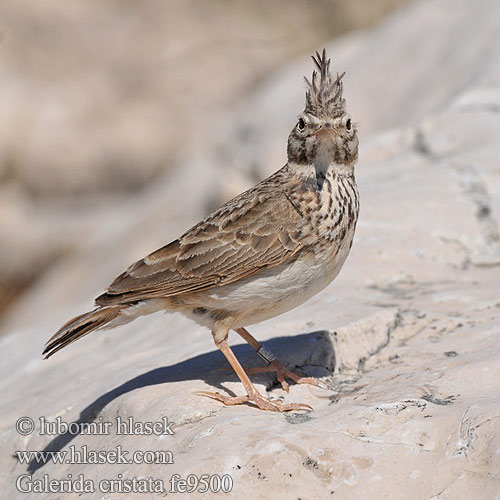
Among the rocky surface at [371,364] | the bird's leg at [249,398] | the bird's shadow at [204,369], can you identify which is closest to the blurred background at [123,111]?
the rocky surface at [371,364]

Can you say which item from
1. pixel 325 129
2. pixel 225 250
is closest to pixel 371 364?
pixel 225 250

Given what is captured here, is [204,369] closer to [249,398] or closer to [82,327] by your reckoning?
[249,398]

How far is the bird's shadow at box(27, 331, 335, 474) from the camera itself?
16.6 ft

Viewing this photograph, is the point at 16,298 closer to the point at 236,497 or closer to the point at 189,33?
the point at 189,33

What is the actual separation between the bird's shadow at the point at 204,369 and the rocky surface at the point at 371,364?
0.05 feet

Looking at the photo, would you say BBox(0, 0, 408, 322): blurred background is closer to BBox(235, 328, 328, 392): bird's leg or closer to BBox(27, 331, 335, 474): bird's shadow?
BBox(27, 331, 335, 474): bird's shadow

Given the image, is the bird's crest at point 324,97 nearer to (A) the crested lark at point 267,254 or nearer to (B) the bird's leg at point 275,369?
(A) the crested lark at point 267,254

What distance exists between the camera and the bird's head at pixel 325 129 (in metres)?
4.77

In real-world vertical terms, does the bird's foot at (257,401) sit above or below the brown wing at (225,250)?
below

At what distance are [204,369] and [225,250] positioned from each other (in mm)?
805

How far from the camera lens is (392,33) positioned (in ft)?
37.9

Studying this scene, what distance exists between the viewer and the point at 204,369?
16.9ft

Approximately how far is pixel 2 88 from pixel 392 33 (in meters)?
6.67

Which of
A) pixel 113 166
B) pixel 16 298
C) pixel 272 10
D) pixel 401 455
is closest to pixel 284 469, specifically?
pixel 401 455
